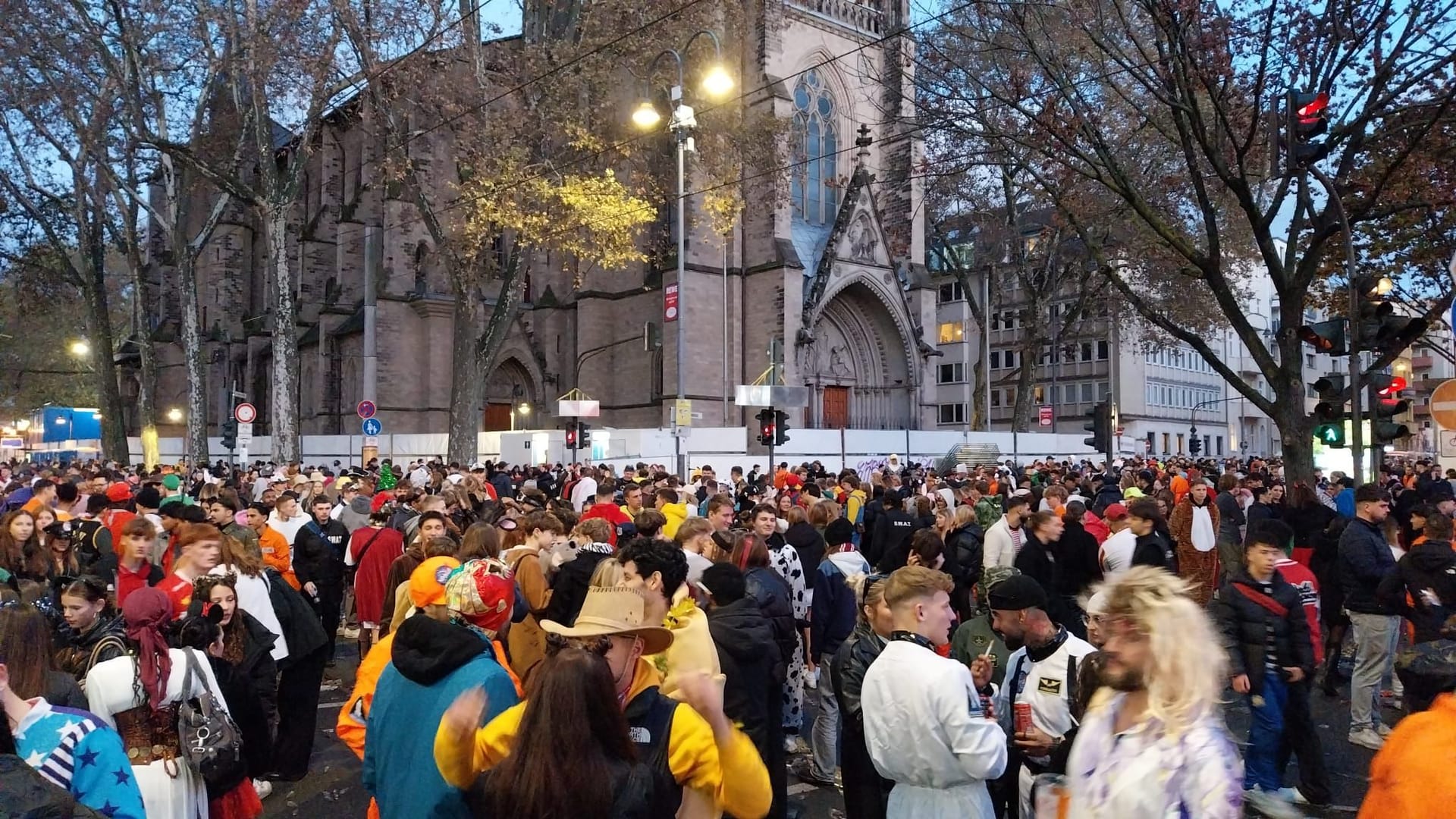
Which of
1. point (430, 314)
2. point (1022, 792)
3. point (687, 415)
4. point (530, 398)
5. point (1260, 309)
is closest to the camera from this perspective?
point (1022, 792)

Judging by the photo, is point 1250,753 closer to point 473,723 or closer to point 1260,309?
point 473,723

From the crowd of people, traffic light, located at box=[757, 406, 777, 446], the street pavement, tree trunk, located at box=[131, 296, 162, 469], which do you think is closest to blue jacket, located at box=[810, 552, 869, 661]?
the crowd of people

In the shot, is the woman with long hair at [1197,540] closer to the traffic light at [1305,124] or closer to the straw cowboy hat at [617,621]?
the traffic light at [1305,124]

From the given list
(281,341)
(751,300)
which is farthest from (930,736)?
(751,300)

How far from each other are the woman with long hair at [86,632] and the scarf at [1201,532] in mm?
9848

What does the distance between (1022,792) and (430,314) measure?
1281 inches

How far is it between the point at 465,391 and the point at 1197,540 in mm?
16429

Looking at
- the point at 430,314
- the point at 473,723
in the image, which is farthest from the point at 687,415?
the point at 430,314

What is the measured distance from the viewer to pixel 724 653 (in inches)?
175

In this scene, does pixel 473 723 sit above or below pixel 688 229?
below

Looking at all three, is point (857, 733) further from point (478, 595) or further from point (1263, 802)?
point (1263, 802)

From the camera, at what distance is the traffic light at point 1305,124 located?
9.73 metres

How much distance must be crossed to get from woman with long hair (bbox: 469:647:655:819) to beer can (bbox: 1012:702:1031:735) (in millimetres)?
2046

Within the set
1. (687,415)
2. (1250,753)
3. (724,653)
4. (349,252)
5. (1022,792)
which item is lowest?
(1250,753)
